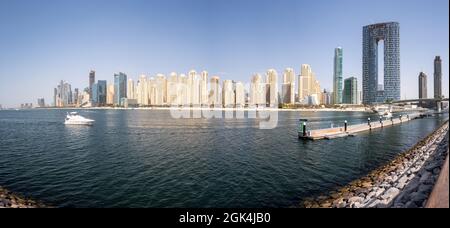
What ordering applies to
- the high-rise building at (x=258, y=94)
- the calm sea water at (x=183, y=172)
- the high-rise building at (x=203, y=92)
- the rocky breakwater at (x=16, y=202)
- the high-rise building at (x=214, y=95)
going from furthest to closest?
the high-rise building at (x=258, y=94)
the high-rise building at (x=214, y=95)
the high-rise building at (x=203, y=92)
the calm sea water at (x=183, y=172)
the rocky breakwater at (x=16, y=202)

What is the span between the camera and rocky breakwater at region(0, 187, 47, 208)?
437 inches

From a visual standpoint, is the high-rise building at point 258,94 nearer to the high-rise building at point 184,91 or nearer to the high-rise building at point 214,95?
the high-rise building at point 214,95

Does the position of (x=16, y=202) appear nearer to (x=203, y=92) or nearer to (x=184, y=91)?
(x=203, y=92)

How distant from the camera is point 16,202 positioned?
11695 millimetres

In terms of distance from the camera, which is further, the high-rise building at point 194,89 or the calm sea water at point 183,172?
the high-rise building at point 194,89

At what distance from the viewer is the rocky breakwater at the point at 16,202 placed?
11087mm

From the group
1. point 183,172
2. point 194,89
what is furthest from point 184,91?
point 183,172

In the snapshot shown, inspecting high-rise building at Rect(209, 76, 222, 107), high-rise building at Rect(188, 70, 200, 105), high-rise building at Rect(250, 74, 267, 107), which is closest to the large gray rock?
high-rise building at Rect(188, 70, 200, 105)

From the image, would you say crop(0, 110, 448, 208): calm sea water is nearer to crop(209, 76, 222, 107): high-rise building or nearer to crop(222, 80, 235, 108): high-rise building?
crop(209, 76, 222, 107): high-rise building

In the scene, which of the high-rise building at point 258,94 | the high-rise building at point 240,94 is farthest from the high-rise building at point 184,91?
the high-rise building at point 258,94

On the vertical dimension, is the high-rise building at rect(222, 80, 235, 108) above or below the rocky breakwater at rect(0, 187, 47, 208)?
above
